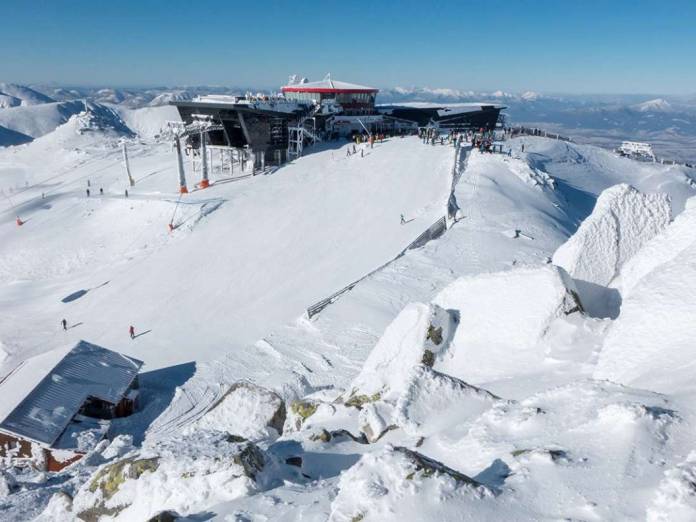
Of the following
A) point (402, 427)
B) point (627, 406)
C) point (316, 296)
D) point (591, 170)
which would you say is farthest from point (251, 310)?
point (591, 170)

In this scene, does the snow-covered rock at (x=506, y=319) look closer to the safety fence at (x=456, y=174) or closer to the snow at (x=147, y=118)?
the safety fence at (x=456, y=174)

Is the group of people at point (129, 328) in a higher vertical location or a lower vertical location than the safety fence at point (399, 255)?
lower

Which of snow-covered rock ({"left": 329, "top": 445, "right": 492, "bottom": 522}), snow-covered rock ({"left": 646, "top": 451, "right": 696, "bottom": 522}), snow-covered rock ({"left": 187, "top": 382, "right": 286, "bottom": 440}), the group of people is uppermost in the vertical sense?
snow-covered rock ({"left": 646, "top": 451, "right": 696, "bottom": 522})

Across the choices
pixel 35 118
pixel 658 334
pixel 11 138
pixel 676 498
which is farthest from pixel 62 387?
pixel 35 118

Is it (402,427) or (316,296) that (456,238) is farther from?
(402,427)

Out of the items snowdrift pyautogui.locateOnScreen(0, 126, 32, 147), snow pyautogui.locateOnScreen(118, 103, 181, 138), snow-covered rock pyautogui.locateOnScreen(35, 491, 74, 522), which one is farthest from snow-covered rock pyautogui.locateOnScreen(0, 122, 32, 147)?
snow-covered rock pyautogui.locateOnScreen(35, 491, 74, 522)

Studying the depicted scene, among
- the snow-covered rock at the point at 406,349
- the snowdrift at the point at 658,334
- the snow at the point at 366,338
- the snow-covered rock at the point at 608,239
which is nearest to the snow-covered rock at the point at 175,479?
the snow at the point at 366,338

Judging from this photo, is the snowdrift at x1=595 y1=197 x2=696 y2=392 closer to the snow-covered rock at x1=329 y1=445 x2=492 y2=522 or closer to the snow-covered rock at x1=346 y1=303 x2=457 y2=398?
the snow-covered rock at x1=329 y1=445 x2=492 y2=522
